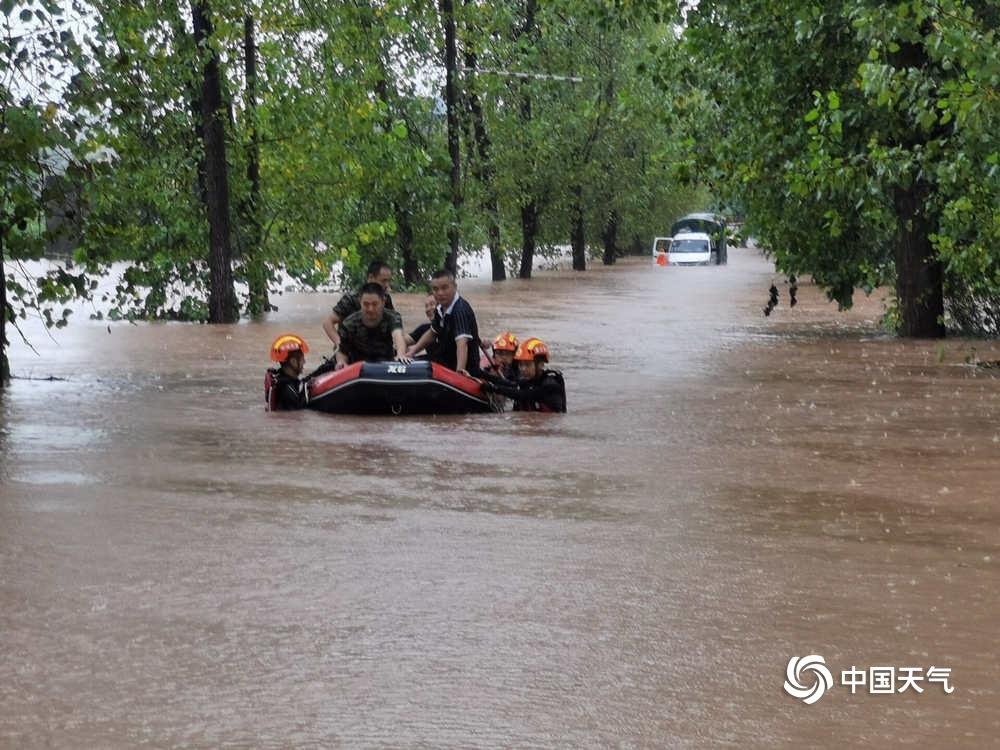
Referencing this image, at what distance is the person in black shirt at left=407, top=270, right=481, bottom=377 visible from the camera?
1738 cm

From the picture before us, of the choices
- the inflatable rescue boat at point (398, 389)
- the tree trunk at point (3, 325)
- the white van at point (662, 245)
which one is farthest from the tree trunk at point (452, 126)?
the white van at point (662, 245)

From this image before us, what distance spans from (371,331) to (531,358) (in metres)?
1.53

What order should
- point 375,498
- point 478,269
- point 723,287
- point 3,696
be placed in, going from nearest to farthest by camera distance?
point 3,696 < point 375,498 < point 723,287 < point 478,269

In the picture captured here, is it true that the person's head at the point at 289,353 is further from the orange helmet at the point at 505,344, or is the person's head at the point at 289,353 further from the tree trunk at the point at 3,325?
the tree trunk at the point at 3,325

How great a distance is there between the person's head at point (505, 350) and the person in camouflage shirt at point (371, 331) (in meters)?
1.21

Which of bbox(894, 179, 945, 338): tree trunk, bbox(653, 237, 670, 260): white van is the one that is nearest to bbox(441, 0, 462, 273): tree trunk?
bbox(894, 179, 945, 338): tree trunk

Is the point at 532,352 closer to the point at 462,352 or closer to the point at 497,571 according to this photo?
the point at 462,352

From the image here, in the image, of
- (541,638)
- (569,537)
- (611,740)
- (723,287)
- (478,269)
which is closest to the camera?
(611,740)

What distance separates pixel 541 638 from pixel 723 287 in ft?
165

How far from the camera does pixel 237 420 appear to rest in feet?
56.3

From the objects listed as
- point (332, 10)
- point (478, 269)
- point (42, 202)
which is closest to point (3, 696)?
point (42, 202)

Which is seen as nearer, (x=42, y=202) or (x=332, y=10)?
(x=42, y=202)

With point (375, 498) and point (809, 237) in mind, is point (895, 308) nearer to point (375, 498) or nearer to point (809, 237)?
point (809, 237)

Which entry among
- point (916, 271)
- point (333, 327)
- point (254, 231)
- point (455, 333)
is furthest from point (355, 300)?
point (254, 231)
